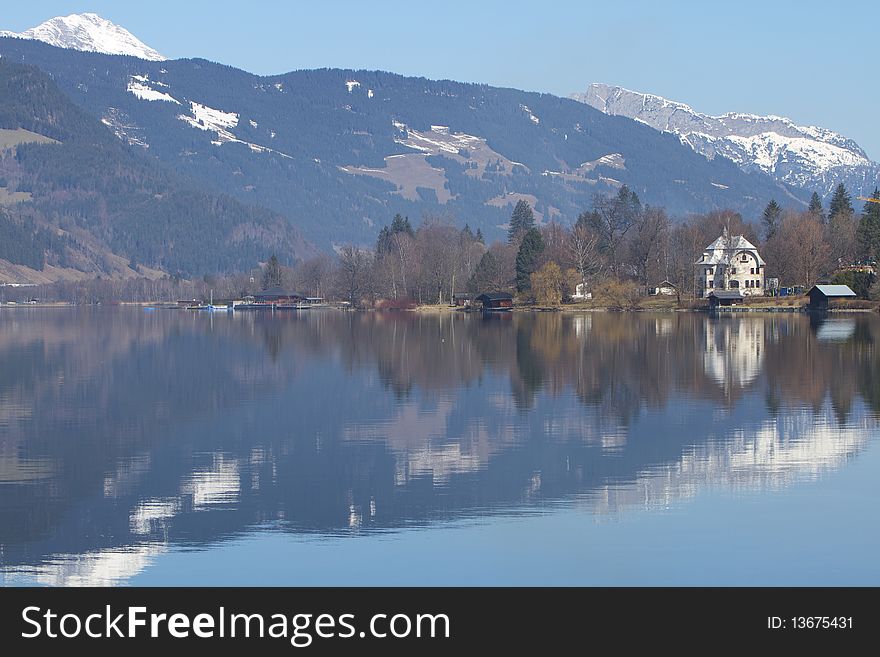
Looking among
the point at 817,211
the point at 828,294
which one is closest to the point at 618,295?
the point at 828,294

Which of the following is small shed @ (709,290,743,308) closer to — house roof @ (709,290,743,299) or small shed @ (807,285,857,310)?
house roof @ (709,290,743,299)

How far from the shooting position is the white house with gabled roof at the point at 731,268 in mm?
157375

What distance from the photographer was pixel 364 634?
51.3 ft

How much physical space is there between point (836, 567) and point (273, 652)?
10.5 m

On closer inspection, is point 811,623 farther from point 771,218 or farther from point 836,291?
point 771,218

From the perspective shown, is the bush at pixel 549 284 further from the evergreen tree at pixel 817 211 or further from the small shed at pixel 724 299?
the evergreen tree at pixel 817 211

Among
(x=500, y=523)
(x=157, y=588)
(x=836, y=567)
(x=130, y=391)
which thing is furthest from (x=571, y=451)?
(x=130, y=391)

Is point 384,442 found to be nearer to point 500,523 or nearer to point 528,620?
point 500,523

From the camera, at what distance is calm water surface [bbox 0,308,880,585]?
21422 millimetres

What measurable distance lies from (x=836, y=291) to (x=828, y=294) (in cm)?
111

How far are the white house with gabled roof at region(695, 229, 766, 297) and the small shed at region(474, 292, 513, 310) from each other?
2475cm

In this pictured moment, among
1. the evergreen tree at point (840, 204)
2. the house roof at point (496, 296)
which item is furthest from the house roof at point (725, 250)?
Answer: the house roof at point (496, 296)

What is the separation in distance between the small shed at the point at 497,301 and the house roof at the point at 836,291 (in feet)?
136

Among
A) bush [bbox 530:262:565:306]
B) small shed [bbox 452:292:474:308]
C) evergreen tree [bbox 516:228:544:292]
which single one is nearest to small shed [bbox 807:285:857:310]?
bush [bbox 530:262:565:306]
